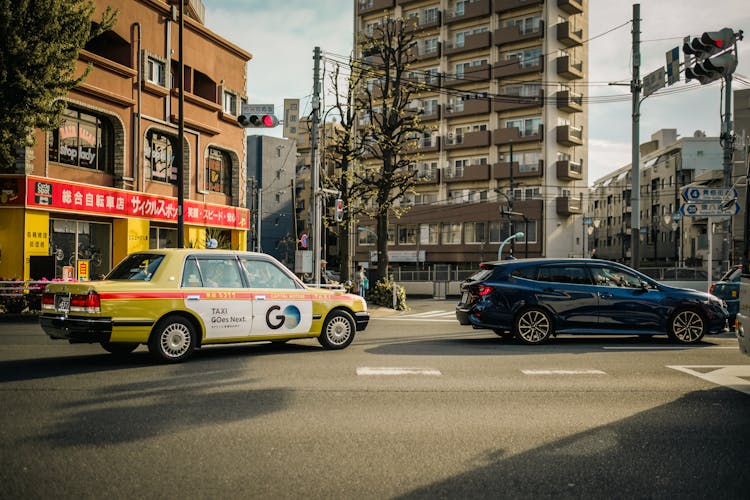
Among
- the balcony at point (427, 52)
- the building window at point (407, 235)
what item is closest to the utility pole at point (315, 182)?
the building window at point (407, 235)

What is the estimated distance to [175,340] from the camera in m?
9.11

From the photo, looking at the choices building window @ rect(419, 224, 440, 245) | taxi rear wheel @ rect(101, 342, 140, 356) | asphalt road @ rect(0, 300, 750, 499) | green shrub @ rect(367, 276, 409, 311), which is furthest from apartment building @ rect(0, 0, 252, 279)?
building window @ rect(419, 224, 440, 245)

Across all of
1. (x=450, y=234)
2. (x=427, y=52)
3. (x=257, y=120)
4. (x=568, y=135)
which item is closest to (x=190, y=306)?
(x=257, y=120)

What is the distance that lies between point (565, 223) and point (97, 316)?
52.0 metres

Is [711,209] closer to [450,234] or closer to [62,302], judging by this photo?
[62,302]

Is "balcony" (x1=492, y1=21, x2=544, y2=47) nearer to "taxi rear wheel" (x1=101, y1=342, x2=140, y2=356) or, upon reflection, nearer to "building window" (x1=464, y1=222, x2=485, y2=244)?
"building window" (x1=464, y1=222, x2=485, y2=244)

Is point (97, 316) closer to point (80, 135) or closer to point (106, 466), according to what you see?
point (106, 466)

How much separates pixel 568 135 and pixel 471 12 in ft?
49.9

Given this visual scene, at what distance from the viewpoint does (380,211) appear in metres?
27.9

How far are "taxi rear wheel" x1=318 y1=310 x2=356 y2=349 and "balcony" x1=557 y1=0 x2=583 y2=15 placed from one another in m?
51.0

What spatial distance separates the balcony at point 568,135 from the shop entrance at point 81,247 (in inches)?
1598

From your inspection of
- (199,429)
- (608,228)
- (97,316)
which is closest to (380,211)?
(97,316)

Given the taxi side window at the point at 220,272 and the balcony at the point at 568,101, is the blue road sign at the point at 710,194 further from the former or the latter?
the balcony at the point at 568,101

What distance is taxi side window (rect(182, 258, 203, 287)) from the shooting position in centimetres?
936
